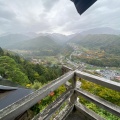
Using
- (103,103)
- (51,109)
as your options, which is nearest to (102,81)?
(103,103)

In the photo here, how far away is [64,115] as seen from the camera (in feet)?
8.34

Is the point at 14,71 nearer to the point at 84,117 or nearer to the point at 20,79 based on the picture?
the point at 20,79

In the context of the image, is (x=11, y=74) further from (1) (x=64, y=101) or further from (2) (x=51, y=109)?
(2) (x=51, y=109)

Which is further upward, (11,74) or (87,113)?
(87,113)

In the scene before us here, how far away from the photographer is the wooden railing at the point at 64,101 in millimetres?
1208

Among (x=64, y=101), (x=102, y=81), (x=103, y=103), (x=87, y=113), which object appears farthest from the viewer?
(x=87, y=113)

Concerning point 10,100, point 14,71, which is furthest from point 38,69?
point 10,100

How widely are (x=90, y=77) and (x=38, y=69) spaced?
38.9 metres

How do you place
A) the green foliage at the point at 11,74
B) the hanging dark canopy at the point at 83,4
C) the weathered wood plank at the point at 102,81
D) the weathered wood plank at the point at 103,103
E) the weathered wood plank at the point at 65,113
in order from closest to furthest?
the hanging dark canopy at the point at 83,4, the weathered wood plank at the point at 102,81, the weathered wood plank at the point at 103,103, the weathered wood plank at the point at 65,113, the green foliage at the point at 11,74

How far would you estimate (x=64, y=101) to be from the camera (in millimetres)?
2254

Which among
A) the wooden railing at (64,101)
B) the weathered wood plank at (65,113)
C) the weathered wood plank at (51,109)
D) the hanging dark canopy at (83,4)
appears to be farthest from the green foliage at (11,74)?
the hanging dark canopy at (83,4)

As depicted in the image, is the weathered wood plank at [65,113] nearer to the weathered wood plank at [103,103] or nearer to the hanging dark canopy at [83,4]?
the weathered wood plank at [103,103]

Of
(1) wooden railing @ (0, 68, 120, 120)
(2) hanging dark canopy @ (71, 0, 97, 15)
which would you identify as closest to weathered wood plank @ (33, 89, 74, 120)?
(1) wooden railing @ (0, 68, 120, 120)

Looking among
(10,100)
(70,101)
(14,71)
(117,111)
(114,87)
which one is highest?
(114,87)
